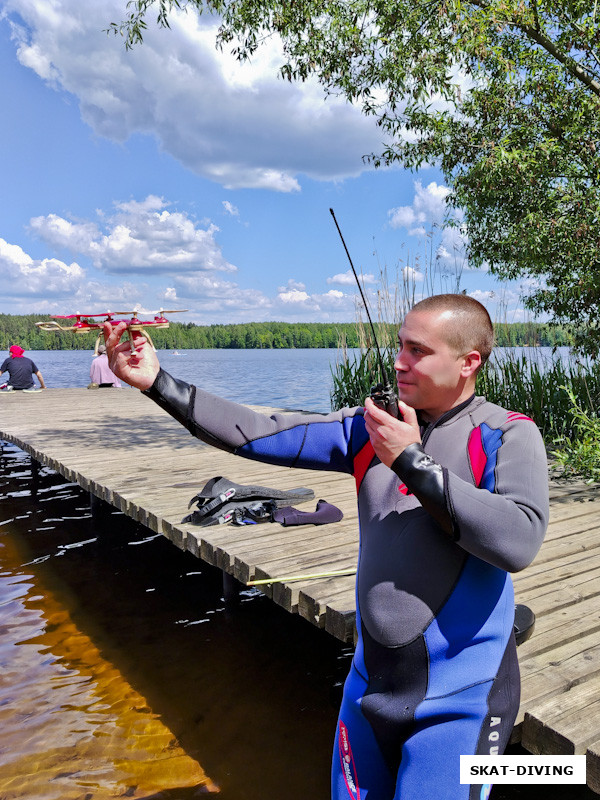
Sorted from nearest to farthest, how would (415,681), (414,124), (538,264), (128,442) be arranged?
1. (415,681)
2. (538,264)
3. (414,124)
4. (128,442)

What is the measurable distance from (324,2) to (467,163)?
109 inches

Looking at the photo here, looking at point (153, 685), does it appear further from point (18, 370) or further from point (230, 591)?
point (18, 370)

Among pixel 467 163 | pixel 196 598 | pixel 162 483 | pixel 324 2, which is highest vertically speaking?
pixel 324 2

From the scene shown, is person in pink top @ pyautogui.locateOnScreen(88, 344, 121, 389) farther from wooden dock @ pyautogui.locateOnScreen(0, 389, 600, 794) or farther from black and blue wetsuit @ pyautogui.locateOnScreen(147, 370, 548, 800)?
black and blue wetsuit @ pyautogui.locateOnScreen(147, 370, 548, 800)

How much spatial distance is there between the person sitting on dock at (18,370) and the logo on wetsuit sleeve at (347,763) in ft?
52.4

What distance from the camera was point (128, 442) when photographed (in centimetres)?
912

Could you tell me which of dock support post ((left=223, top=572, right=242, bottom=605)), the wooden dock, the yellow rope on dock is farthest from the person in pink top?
the yellow rope on dock

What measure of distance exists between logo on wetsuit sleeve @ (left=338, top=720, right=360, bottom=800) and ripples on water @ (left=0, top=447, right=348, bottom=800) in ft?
5.83

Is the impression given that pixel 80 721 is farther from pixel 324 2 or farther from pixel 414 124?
pixel 324 2

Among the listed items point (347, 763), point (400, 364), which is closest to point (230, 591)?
point (347, 763)

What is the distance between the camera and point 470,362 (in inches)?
75.2

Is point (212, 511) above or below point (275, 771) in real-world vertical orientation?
above

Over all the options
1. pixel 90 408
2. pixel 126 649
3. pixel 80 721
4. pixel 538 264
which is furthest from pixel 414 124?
pixel 90 408

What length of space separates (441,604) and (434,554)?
14 centimetres
